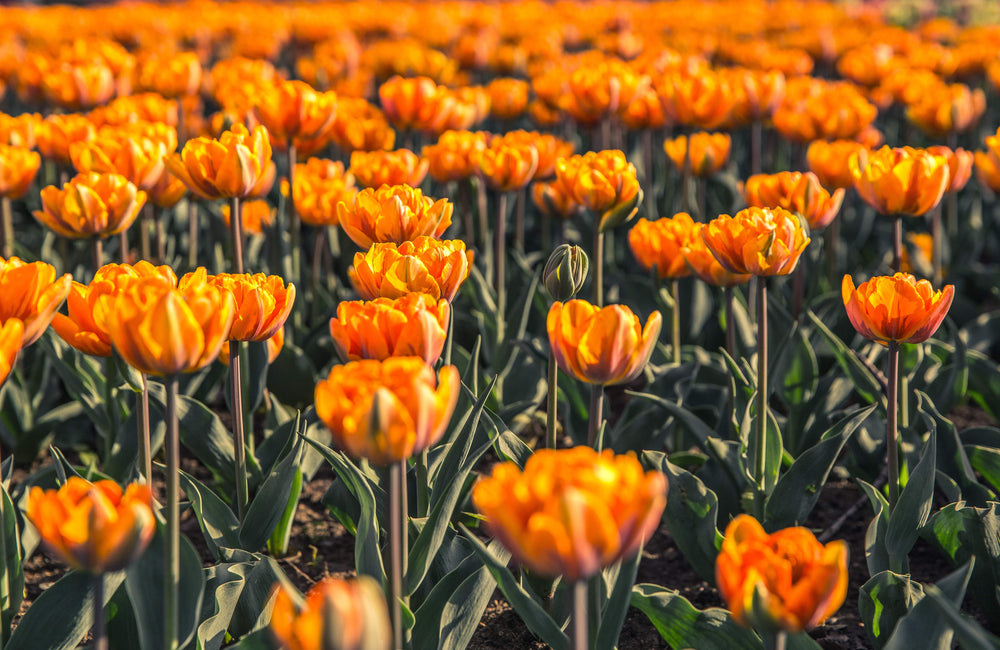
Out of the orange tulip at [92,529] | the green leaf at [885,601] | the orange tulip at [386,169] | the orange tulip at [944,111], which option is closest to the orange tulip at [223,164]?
the orange tulip at [386,169]

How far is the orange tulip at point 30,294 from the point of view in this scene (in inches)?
69.8

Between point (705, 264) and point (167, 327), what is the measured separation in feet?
4.96

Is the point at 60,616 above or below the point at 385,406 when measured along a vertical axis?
below

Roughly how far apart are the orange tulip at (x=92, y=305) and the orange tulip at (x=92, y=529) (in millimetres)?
512

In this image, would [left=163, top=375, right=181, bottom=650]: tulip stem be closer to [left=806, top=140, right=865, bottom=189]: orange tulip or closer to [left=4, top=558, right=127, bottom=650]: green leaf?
[left=4, top=558, right=127, bottom=650]: green leaf

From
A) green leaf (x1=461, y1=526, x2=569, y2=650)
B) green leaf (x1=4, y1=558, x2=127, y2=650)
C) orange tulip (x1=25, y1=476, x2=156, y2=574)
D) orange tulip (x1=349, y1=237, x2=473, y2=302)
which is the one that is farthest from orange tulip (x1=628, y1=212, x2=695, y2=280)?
orange tulip (x1=25, y1=476, x2=156, y2=574)

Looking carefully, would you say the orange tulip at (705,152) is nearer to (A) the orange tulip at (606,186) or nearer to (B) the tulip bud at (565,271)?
(A) the orange tulip at (606,186)

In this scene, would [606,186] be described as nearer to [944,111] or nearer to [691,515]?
[691,515]

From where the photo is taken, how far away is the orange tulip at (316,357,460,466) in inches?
52.1

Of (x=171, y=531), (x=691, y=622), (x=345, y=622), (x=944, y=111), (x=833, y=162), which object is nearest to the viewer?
(x=345, y=622)

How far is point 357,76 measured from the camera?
575cm

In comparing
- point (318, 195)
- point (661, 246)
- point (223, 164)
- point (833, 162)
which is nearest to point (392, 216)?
point (223, 164)

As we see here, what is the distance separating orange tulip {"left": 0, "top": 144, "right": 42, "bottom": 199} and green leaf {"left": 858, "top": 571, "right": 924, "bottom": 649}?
2657 mm

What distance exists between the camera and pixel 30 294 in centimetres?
179
